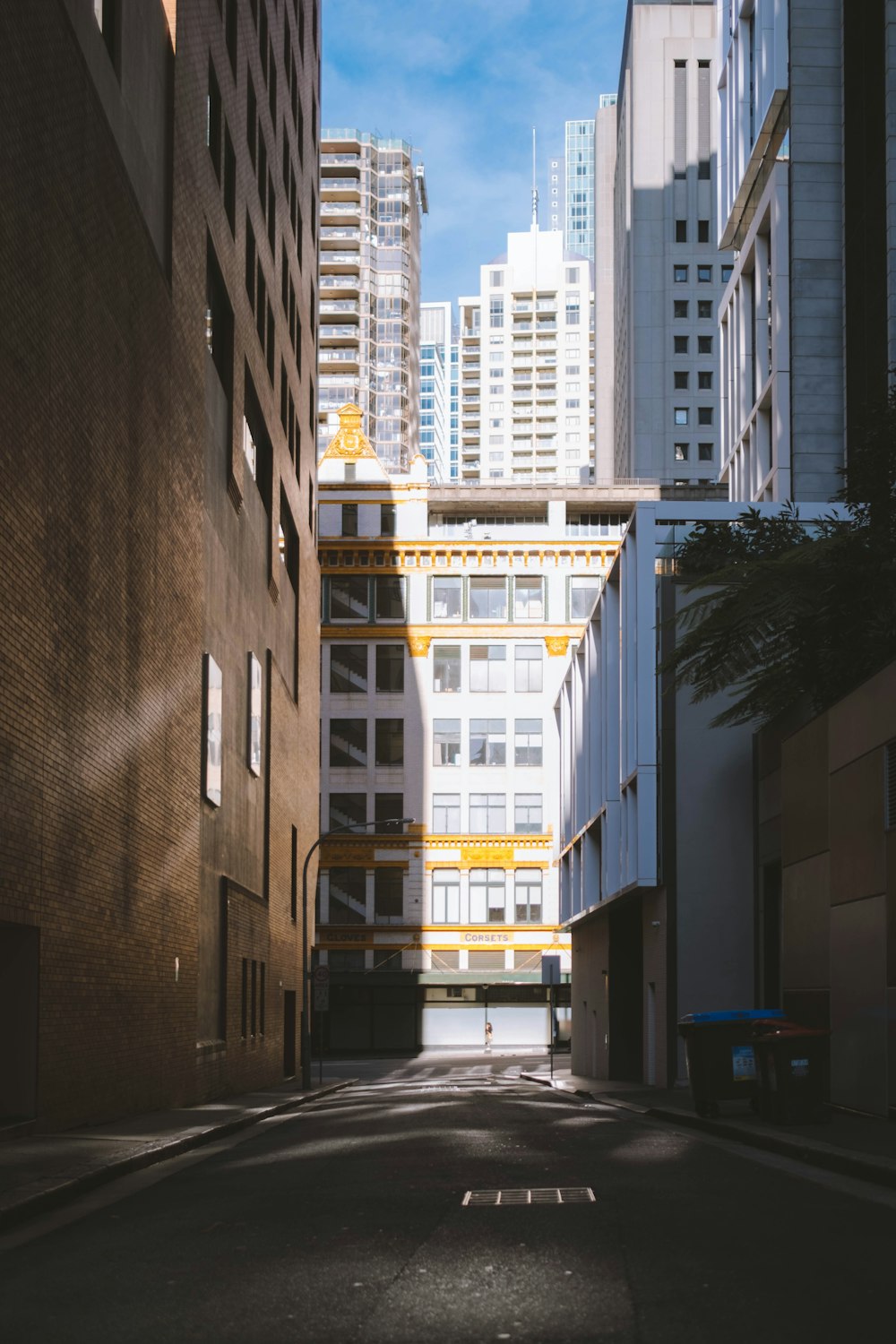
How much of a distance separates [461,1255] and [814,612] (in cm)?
1721

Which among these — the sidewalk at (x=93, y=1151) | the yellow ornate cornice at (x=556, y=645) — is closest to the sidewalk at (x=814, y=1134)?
the sidewalk at (x=93, y=1151)

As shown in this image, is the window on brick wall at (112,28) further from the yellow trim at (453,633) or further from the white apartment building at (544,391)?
the white apartment building at (544,391)

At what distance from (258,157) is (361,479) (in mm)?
40525

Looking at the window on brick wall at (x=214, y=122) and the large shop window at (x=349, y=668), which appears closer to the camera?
the window on brick wall at (x=214, y=122)

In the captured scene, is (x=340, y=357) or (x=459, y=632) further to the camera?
(x=340, y=357)

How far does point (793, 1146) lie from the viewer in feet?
49.4

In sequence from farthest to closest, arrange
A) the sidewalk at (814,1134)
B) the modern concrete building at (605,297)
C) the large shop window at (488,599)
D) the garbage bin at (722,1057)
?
1. the modern concrete building at (605,297)
2. the large shop window at (488,599)
3. the garbage bin at (722,1057)
4. the sidewalk at (814,1134)

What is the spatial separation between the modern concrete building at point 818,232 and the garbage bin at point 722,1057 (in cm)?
3351

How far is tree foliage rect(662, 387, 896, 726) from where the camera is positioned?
24266 millimetres

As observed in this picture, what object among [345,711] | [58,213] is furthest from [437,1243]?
[345,711]

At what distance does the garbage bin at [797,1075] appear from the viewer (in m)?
17.8

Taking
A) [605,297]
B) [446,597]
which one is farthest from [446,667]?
[605,297]

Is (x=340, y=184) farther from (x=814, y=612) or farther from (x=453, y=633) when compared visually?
(x=814, y=612)

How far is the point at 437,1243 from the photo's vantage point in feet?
30.9
